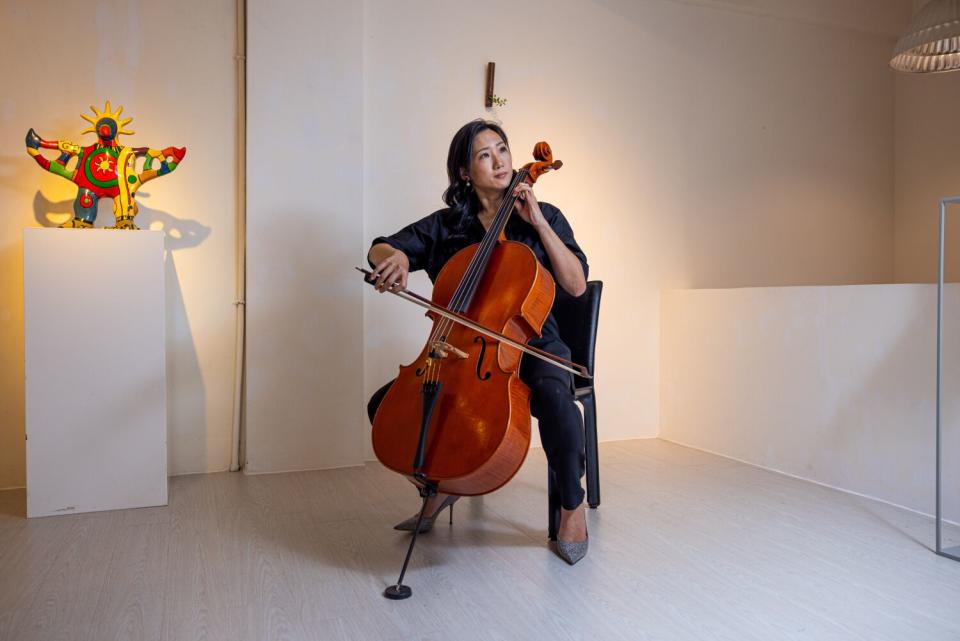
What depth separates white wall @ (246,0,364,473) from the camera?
2807 millimetres

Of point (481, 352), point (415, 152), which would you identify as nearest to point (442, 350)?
point (481, 352)

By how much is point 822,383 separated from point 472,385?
5.45 ft

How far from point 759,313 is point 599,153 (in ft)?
3.40

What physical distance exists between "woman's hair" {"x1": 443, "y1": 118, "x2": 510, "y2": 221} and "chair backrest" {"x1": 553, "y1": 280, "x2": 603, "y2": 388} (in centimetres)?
44

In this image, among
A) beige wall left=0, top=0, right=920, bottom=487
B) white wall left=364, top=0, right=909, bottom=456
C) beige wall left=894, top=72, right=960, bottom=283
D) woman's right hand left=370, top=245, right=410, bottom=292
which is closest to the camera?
woman's right hand left=370, top=245, right=410, bottom=292

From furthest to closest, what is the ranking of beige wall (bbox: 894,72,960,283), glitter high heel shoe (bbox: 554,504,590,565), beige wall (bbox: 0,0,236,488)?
beige wall (bbox: 894,72,960,283), beige wall (bbox: 0,0,236,488), glitter high heel shoe (bbox: 554,504,590,565)

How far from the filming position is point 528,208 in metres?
1.92

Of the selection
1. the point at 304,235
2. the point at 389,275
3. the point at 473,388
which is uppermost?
the point at 304,235

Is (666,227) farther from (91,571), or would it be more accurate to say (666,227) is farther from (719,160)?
(91,571)

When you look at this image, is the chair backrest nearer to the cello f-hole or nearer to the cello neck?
the cello neck

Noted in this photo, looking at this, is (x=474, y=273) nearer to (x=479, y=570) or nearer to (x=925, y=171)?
(x=479, y=570)

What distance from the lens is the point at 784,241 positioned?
3.87 meters

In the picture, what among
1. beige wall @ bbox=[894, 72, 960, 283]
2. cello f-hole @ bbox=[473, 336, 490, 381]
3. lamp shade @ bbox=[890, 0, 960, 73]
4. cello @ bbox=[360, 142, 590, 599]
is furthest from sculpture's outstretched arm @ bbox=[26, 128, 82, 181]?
beige wall @ bbox=[894, 72, 960, 283]

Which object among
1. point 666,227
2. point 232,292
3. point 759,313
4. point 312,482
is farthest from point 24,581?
point 666,227
